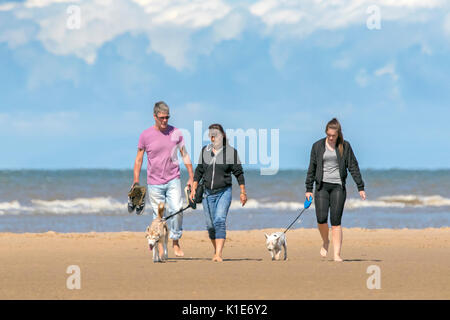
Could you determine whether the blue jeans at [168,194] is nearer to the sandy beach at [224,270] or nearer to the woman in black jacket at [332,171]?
the sandy beach at [224,270]

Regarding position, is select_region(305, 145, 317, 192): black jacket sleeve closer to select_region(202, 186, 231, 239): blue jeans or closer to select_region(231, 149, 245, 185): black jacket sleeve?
select_region(231, 149, 245, 185): black jacket sleeve

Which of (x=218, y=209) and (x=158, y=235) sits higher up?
(x=218, y=209)

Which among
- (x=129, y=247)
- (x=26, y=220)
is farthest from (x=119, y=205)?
(x=129, y=247)

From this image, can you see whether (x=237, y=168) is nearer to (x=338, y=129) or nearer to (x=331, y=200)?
(x=331, y=200)

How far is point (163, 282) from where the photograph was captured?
8938 mm

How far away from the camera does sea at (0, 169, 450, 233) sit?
2178 cm

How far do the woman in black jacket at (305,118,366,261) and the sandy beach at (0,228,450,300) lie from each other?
0.75m

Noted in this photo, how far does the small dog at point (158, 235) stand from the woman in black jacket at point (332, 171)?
2.04 m

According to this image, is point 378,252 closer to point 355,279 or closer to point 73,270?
point 355,279

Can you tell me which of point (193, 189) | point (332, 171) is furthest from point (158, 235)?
point (332, 171)

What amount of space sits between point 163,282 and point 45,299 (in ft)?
5.20

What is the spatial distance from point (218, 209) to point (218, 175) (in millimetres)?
480

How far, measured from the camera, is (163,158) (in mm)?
11148

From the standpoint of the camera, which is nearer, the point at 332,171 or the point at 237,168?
the point at 332,171
